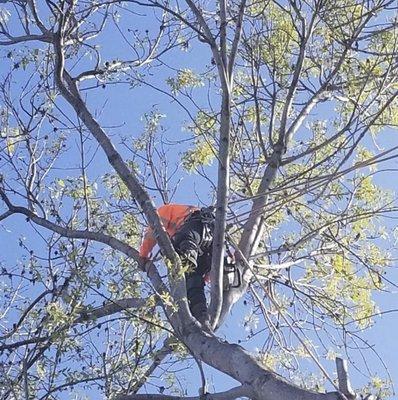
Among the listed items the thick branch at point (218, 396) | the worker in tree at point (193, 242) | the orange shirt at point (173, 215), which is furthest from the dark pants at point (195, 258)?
the thick branch at point (218, 396)

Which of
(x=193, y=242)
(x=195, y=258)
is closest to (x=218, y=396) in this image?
(x=195, y=258)

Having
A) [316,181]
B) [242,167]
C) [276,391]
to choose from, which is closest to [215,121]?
[242,167]

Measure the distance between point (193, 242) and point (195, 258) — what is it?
13 centimetres

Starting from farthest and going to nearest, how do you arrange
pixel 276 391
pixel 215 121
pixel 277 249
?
pixel 215 121 → pixel 277 249 → pixel 276 391

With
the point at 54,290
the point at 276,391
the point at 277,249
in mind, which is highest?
the point at 277,249

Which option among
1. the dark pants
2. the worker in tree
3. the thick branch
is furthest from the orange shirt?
the thick branch

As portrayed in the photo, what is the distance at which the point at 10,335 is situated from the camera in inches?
205

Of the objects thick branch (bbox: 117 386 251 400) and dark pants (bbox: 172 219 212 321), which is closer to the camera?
thick branch (bbox: 117 386 251 400)

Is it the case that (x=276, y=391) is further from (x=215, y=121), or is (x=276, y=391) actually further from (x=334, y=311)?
(x=215, y=121)

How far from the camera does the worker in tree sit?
4.81 meters

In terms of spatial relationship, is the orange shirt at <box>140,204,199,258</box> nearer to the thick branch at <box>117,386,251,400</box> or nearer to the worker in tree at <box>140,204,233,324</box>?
the worker in tree at <box>140,204,233,324</box>

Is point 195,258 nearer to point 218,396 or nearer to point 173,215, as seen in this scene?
point 173,215

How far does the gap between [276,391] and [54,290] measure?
1862mm

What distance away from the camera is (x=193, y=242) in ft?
16.3
